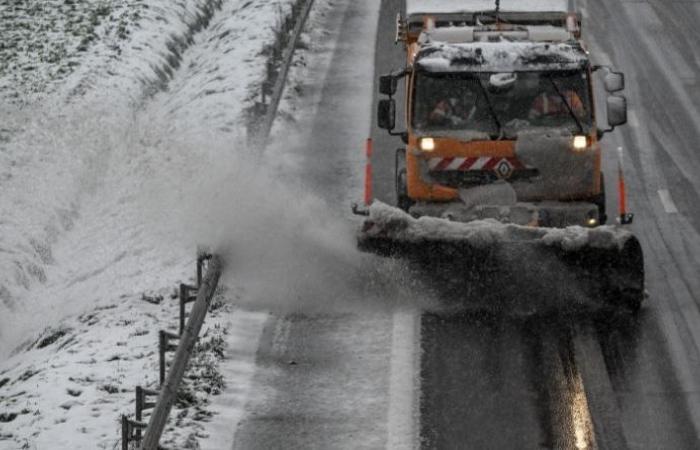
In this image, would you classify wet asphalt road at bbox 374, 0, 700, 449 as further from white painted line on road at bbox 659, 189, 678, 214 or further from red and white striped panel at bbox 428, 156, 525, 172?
red and white striped panel at bbox 428, 156, 525, 172

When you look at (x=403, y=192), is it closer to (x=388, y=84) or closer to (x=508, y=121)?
(x=388, y=84)

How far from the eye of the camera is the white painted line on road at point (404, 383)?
10992 mm

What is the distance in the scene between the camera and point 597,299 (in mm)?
13266

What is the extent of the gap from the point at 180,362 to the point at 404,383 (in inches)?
81.1

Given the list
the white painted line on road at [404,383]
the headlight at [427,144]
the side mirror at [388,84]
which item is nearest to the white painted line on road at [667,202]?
the headlight at [427,144]

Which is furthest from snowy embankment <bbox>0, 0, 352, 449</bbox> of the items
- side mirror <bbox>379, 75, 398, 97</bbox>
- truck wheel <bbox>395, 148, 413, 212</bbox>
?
side mirror <bbox>379, 75, 398, 97</bbox>

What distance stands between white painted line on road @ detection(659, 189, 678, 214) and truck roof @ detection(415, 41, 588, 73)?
3066mm

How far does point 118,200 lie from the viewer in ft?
63.1

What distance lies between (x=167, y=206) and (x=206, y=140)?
2.04 m

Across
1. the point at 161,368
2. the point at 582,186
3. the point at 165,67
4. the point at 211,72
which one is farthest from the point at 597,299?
the point at 165,67

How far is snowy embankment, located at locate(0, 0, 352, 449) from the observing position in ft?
40.9

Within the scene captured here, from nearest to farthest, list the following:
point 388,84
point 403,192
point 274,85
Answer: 1. point 388,84
2. point 403,192
3. point 274,85

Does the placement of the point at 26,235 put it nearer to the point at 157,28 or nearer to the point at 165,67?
the point at 165,67

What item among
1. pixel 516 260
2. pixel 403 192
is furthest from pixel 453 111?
pixel 516 260
